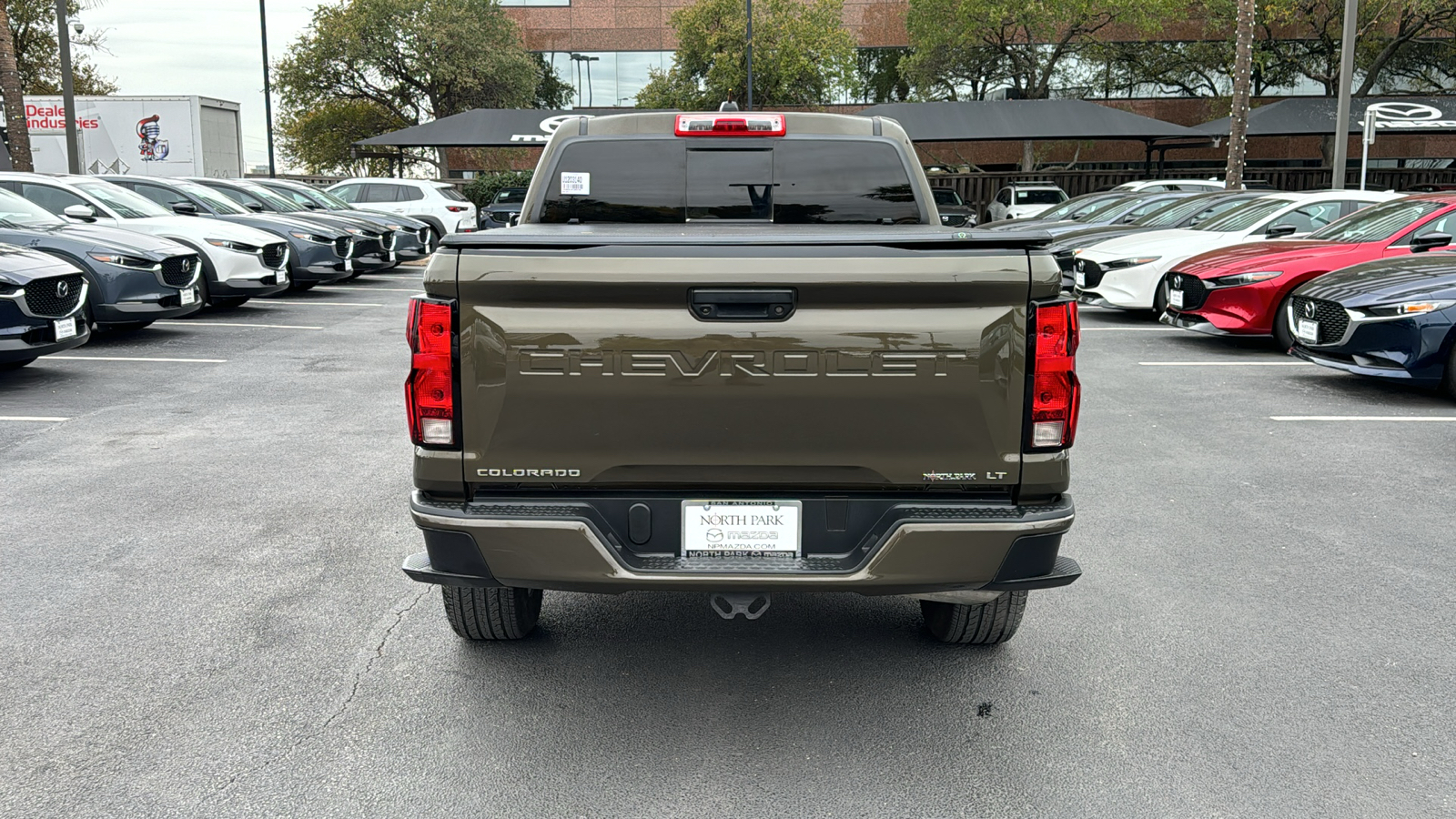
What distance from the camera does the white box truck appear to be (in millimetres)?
29844

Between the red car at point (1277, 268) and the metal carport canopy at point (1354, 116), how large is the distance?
78.2ft

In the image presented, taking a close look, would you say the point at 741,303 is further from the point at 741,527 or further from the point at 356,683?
the point at 356,683

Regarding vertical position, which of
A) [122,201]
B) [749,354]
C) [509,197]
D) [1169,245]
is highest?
[509,197]

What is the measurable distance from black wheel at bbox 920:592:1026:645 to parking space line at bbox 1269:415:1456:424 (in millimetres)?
5081

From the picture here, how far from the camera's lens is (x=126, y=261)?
1124cm

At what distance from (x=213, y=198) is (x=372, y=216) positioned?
4.07 metres

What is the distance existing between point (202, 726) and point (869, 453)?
2.23 meters

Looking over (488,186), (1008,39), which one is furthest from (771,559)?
(1008,39)

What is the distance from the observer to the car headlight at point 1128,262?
13.5 meters

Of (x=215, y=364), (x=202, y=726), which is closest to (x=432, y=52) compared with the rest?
(x=215, y=364)

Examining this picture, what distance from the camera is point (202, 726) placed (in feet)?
11.9

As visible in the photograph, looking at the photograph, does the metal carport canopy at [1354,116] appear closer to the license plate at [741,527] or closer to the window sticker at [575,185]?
the window sticker at [575,185]

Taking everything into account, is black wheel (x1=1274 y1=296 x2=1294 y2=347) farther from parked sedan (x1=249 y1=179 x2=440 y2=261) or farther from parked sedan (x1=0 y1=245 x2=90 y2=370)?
parked sedan (x1=249 y1=179 x2=440 y2=261)

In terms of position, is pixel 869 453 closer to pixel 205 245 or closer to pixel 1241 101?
pixel 205 245
